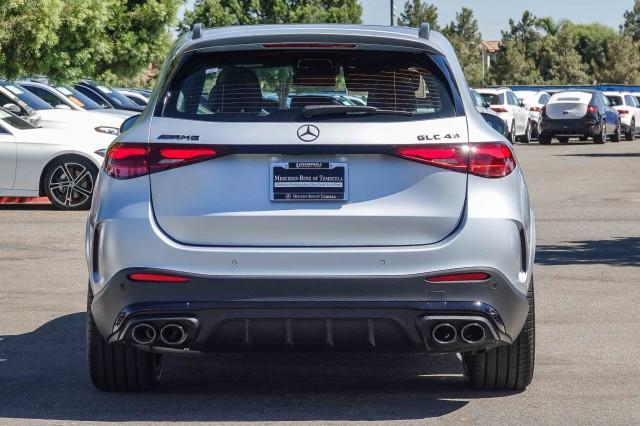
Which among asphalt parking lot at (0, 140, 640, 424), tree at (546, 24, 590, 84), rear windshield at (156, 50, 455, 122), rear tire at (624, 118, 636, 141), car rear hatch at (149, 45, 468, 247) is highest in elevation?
rear windshield at (156, 50, 455, 122)

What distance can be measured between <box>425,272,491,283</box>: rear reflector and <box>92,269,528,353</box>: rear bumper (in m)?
0.02

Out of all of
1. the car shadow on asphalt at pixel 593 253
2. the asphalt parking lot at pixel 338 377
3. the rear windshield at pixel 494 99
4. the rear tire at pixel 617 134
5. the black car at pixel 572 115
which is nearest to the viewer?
the asphalt parking lot at pixel 338 377

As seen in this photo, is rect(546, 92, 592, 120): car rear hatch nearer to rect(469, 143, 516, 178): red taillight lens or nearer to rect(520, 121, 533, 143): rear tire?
rect(520, 121, 533, 143): rear tire

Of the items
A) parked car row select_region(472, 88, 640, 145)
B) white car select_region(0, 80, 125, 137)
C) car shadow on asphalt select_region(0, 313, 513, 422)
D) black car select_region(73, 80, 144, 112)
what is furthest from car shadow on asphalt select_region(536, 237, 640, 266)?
parked car row select_region(472, 88, 640, 145)

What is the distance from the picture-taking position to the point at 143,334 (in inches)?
240

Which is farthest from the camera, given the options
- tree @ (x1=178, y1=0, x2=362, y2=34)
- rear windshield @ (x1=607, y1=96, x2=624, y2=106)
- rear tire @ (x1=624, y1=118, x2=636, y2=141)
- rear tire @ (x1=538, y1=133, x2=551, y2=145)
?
tree @ (x1=178, y1=0, x2=362, y2=34)

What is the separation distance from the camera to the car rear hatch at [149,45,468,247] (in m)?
5.97

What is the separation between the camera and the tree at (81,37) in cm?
2569

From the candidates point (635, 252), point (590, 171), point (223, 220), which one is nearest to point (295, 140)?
point (223, 220)

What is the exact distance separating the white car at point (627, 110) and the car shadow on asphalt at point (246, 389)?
135 feet

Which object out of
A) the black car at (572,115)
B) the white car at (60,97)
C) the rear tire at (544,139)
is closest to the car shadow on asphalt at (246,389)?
the white car at (60,97)

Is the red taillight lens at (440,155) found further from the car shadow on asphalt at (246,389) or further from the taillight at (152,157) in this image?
the car shadow on asphalt at (246,389)

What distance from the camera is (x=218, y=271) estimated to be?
5.93m

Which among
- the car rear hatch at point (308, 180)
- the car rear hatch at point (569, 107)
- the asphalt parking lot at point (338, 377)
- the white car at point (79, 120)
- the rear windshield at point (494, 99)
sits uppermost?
the car rear hatch at point (308, 180)
